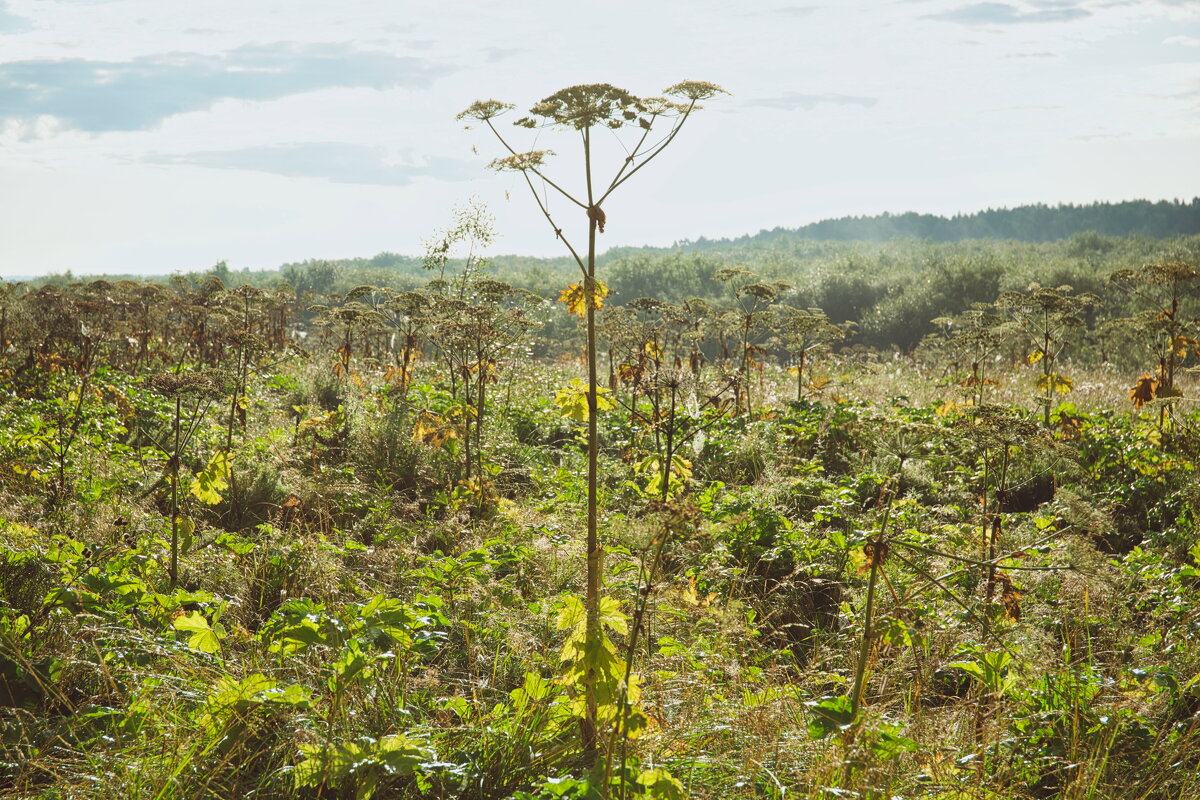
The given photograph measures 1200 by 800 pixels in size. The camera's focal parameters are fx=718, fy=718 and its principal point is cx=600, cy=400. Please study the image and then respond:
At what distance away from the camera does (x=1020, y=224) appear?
13988 cm

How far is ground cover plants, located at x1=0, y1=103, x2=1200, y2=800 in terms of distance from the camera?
209 cm

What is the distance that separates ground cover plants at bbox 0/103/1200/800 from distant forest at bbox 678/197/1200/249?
11406cm

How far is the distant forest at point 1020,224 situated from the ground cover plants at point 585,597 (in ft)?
374

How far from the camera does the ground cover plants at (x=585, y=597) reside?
2086 millimetres

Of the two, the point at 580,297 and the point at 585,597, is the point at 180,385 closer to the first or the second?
the point at 580,297

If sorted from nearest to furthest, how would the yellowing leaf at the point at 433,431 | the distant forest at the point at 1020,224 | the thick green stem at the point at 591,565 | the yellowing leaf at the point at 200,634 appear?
the thick green stem at the point at 591,565 → the yellowing leaf at the point at 200,634 → the yellowing leaf at the point at 433,431 → the distant forest at the point at 1020,224

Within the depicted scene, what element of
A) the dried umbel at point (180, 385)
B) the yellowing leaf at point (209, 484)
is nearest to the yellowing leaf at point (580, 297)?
the dried umbel at point (180, 385)

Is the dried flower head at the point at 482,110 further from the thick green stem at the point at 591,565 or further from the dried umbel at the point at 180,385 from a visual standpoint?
the dried umbel at the point at 180,385

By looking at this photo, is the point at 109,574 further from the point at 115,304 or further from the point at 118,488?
the point at 115,304

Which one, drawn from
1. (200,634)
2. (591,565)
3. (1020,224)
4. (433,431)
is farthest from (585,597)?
(1020,224)

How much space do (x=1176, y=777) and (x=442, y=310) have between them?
553 centimetres

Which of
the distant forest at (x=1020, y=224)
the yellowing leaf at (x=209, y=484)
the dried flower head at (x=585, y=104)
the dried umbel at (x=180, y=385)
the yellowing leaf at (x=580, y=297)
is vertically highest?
the distant forest at (x=1020, y=224)

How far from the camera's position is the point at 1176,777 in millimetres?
2107

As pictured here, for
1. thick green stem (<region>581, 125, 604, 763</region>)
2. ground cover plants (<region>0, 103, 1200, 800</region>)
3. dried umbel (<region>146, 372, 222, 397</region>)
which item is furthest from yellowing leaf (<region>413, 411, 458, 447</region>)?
thick green stem (<region>581, 125, 604, 763</region>)
